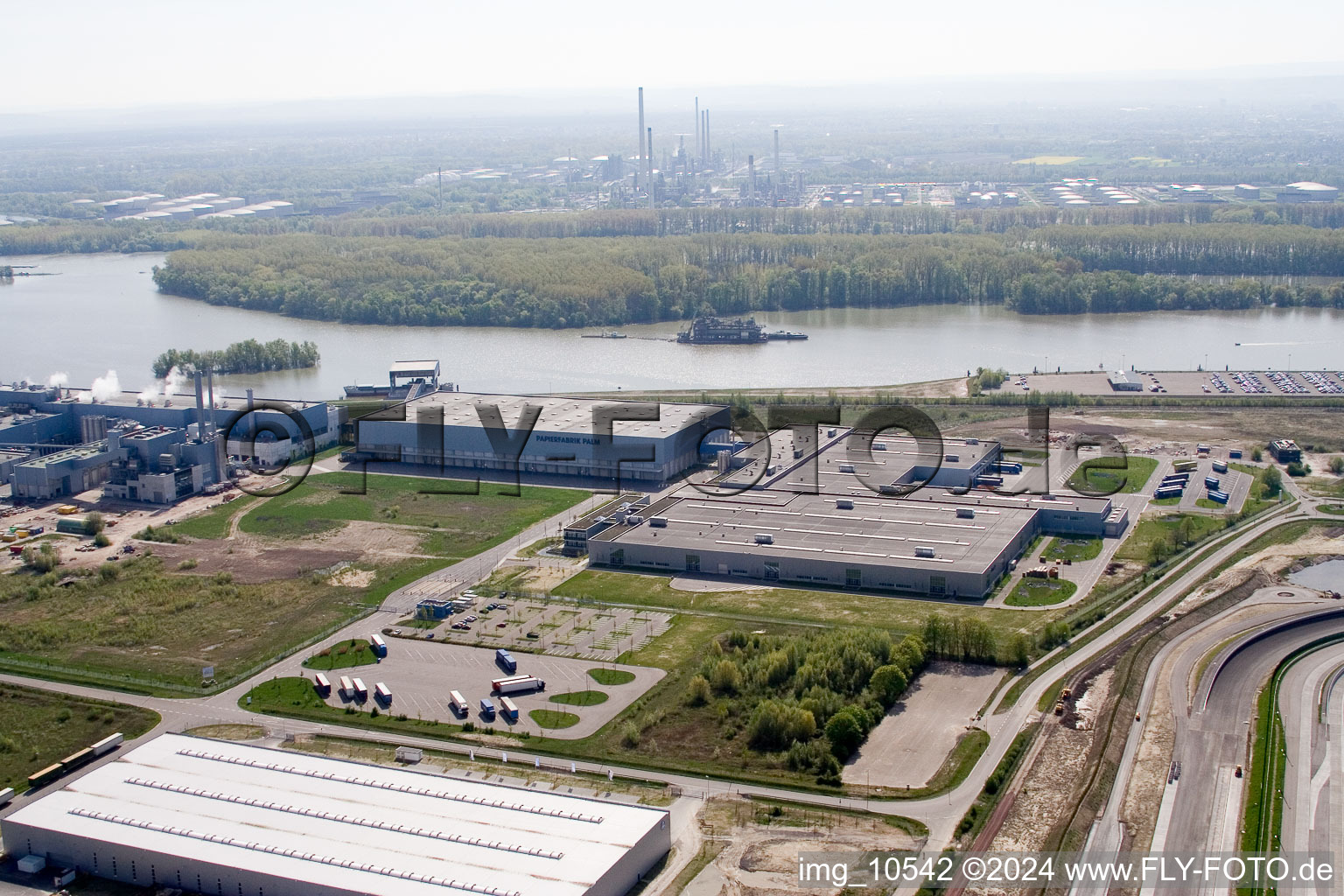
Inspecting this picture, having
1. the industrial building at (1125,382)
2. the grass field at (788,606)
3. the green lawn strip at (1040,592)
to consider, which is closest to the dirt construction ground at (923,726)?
the grass field at (788,606)

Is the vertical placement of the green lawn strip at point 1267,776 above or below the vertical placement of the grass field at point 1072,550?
below

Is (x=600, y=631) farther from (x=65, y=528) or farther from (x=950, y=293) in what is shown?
(x=950, y=293)

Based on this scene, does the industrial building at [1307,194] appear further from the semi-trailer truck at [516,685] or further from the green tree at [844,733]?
the semi-trailer truck at [516,685]

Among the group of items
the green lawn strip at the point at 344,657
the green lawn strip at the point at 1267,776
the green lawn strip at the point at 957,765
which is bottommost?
the green lawn strip at the point at 1267,776

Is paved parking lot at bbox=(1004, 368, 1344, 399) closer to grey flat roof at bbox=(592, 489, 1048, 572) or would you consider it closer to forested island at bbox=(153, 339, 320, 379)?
grey flat roof at bbox=(592, 489, 1048, 572)

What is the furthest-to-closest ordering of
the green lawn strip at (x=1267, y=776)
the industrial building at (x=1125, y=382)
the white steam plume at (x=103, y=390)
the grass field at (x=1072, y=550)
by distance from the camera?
the industrial building at (x=1125, y=382) → the white steam plume at (x=103, y=390) → the grass field at (x=1072, y=550) → the green lawn strip at (x=1267, y=776)

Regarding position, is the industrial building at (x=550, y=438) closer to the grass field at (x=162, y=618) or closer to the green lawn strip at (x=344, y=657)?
the grass field at (x=162, y=618)

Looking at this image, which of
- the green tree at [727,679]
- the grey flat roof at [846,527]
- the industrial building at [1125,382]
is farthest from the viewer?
the industrial building at [1125,382]

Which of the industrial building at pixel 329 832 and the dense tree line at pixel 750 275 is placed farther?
the dense tree line at pixel 750 275
